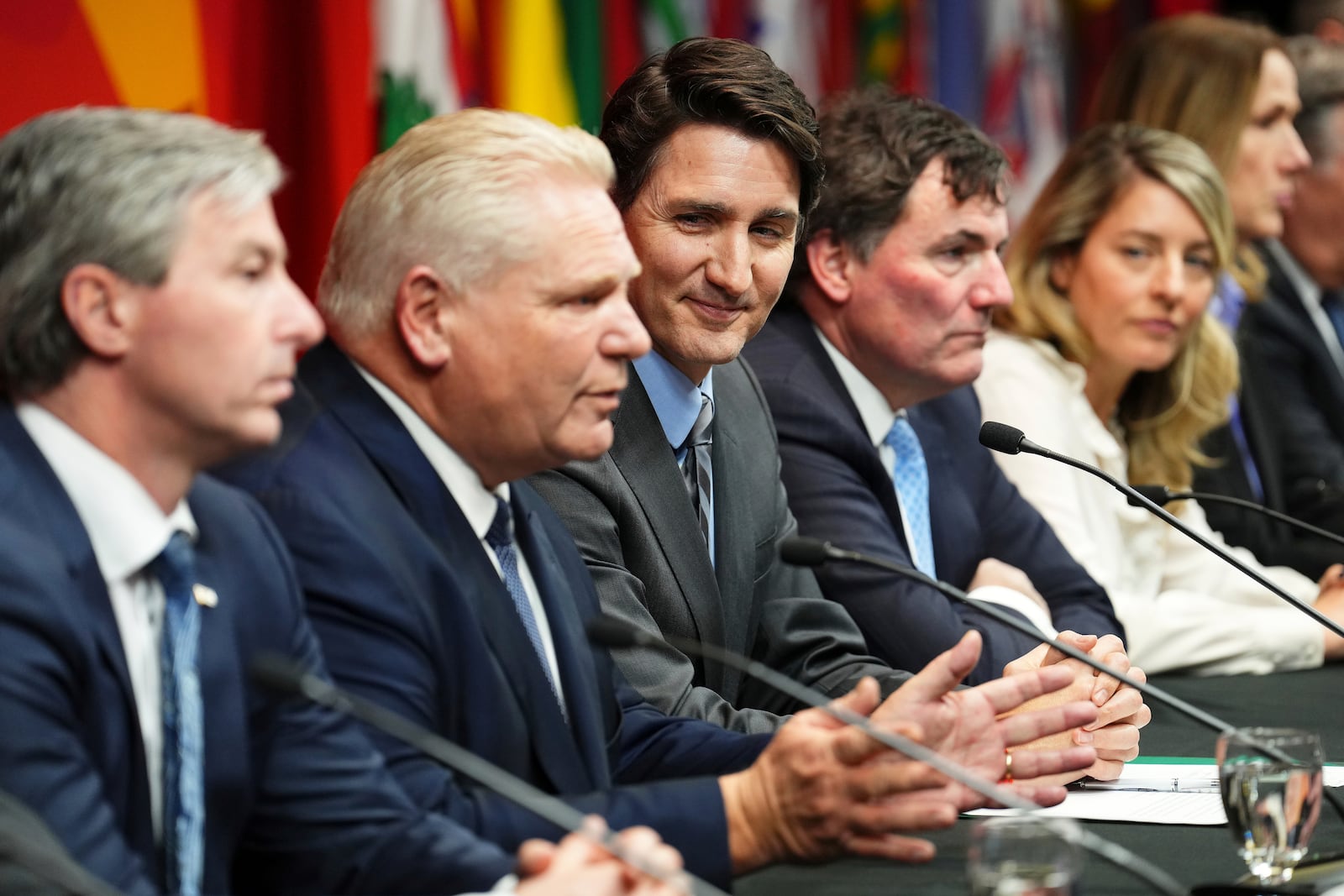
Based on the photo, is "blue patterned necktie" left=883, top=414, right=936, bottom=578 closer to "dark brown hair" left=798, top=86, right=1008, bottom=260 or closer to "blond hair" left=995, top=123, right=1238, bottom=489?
"dark brown hair" left=798, top=86, right=1008, bottom=260

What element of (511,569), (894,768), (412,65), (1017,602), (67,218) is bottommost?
(1017,602)

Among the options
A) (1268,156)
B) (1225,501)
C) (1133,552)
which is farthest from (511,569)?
(1268,156)

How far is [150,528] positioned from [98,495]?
52 mm

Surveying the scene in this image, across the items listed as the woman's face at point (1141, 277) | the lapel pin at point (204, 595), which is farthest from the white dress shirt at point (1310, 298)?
the lapel pin at point (204, 595)

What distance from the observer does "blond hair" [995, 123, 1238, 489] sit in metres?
3.87

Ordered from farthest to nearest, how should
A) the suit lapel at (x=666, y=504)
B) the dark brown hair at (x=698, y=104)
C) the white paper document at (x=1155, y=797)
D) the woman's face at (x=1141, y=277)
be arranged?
the woman's face at (x=1141, y=277)
the dark brown hair at (x=698, y=104)
the suit lapel at (x=666, y=504)
the white paper document at (x=1155, y=797)

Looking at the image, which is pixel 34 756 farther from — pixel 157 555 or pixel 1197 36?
pixel 1197 36

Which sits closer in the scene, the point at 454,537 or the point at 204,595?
the point at 204,595

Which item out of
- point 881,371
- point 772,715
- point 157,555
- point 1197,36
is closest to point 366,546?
point 157,555

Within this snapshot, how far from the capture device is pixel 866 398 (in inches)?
127

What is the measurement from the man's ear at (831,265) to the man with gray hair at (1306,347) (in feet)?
4.72

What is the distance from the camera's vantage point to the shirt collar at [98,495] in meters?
1.50

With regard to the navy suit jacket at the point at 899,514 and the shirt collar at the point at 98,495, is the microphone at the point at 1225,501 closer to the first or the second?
the navy suit jacket at the point at 899,514

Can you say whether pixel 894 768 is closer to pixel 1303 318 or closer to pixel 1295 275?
pixel 1303 318
